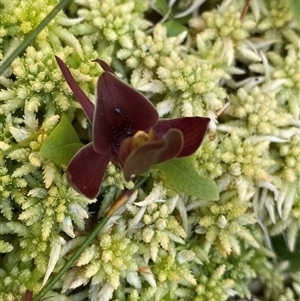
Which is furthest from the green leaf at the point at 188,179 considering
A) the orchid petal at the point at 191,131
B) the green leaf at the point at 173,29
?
the green leaf at the point at 173,29

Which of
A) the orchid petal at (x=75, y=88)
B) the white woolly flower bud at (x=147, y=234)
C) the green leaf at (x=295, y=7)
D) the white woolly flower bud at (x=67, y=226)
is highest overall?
the orchid petal at (x=75, y=88)

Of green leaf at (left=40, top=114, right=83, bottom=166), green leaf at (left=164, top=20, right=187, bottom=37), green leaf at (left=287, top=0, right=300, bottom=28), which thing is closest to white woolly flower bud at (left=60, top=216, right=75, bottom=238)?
green leaf at (left=40, top=114, right=83, bottom=166)

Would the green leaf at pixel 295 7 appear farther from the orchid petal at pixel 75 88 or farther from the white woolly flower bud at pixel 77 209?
the white woolly flower bud at pixel 77 209

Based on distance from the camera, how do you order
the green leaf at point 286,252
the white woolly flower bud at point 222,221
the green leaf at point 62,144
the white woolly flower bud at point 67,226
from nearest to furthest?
the green leaf at point 62,144 → the white woolly flower bud at point 67,226 → the white woolly flower bud at point 222,221 → the green leaf at point 286,252

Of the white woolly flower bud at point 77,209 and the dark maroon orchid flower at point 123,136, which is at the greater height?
the dark maroon orchid flower at point 123,136

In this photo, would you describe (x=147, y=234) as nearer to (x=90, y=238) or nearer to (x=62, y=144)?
(x=90, y=238)

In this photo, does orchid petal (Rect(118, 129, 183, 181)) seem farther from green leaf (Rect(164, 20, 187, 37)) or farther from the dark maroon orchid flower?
green leaf (Rect(164, 20, 187, 37))

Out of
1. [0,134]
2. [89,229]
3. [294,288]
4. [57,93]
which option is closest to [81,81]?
[57,93]
